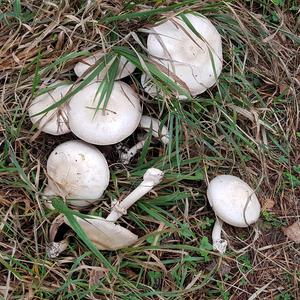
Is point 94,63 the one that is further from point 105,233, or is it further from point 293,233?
point 293,233

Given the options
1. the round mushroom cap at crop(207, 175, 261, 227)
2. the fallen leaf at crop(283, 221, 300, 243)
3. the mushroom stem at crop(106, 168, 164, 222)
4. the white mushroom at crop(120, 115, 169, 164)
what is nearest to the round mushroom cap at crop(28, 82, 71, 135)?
the white mushroom at crop(120, 115, 169, 164)

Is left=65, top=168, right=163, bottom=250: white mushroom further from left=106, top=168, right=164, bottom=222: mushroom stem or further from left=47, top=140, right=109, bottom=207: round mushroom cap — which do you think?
left=47, top=140, right=109, bottom=207: round mushroom cap

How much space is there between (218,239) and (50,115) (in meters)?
1.06

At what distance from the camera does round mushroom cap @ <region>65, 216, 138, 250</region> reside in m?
2.60

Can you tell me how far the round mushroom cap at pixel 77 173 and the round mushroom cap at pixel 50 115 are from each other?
87 mm

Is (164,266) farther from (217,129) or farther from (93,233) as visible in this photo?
(217,129)

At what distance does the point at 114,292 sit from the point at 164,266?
277mm

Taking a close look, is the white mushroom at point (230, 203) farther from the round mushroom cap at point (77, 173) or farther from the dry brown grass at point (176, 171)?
the round mushroom cap at point (77, 173)

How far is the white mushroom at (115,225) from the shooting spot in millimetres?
2602

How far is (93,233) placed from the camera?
2627 millimetres

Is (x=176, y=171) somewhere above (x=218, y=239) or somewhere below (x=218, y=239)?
above

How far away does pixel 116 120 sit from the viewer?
8.55ft

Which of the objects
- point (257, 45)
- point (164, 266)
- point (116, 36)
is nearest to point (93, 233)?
point (164, 266)

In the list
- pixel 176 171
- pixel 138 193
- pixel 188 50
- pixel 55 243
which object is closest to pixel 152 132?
pixel 176 171
